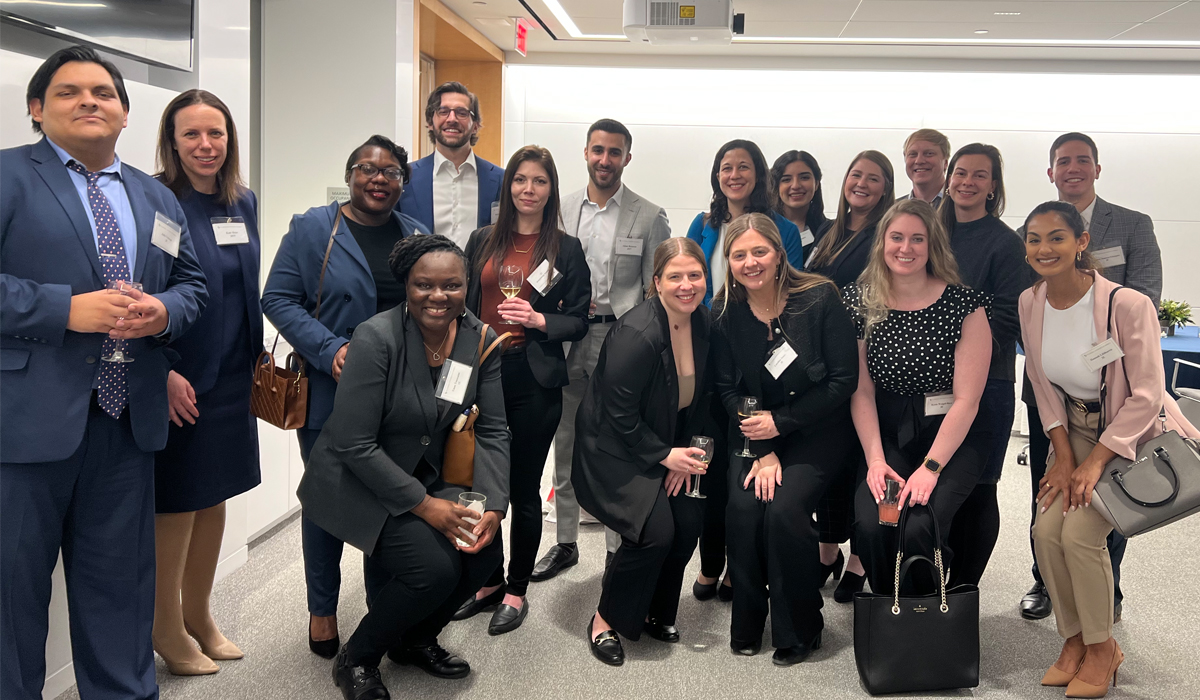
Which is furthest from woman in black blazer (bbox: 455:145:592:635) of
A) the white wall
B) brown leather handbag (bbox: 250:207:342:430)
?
the white wall

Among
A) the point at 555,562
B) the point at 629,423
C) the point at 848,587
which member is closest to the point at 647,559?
the point at 629,423

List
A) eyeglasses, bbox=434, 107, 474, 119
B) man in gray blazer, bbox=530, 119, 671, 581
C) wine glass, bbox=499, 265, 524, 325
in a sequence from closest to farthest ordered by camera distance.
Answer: wine glass, bbox=499, 265, 524, 325 → eyeglasses, bbox=434, 107, 474, 119 → man in gray blazer, bbox=530, 119, 671, 581

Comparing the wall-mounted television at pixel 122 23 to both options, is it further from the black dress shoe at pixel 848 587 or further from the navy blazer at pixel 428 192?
the black dress shoe at pixel 848 587

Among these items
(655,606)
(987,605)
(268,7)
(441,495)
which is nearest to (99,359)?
(441,495)

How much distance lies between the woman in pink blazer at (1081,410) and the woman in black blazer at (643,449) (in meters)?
1.18

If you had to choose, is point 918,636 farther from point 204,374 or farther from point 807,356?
point 204,374

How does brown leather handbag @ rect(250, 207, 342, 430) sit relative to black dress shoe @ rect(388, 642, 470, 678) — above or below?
above

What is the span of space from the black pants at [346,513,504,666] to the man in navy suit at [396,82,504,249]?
1.36m

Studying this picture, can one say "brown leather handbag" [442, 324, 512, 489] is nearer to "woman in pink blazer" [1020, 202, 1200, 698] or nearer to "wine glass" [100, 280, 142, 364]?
"wine glass" [100, 280, 142, 364]

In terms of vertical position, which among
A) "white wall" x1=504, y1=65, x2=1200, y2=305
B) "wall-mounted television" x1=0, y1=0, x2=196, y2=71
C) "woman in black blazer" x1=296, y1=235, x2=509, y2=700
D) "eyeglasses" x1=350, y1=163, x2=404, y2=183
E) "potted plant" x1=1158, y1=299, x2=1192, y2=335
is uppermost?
"white wall" x1=504, y1=65, x2=1200, y2=305

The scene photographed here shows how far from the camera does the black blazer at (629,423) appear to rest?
9.11ft

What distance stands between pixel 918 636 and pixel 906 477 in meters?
0.54

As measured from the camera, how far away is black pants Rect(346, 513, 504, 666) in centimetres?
238

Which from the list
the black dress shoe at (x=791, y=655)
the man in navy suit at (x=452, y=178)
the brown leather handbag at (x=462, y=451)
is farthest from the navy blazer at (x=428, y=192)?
the black dress shoe at (x=791, y=655)
